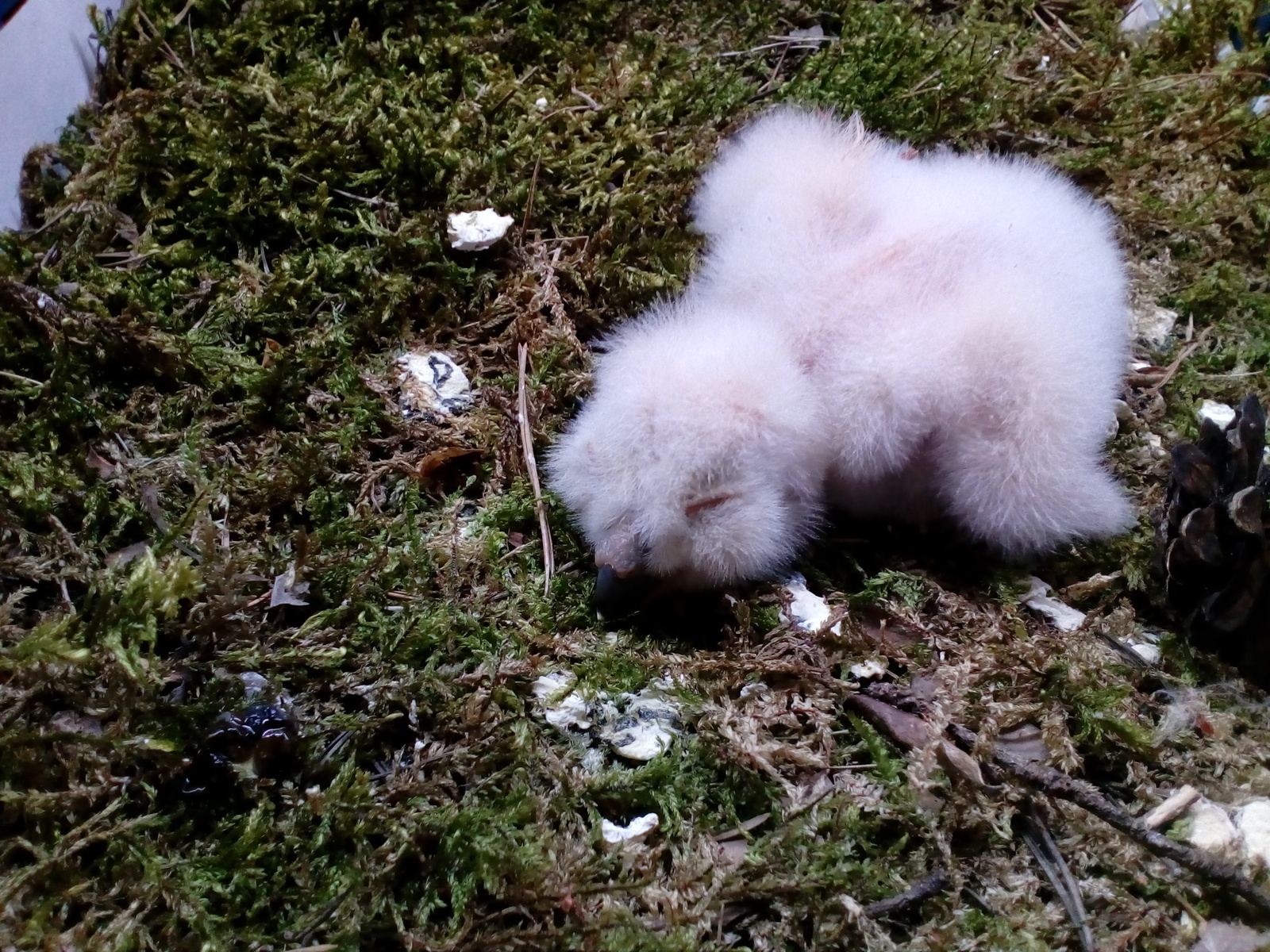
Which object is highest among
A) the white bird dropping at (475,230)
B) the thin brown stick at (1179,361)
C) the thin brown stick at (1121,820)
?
the white bird dropping at (475,230)

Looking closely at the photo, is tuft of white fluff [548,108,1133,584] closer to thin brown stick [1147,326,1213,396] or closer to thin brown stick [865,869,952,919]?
thin brown stick [1147,326,1213,396]

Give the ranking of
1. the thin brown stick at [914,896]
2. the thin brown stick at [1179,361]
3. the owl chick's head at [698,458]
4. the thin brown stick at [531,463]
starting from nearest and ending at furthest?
the thin brown stick at [914,896] < the owl chick's head at [698,458] < the thin brown stick at [531,463] < the thin brown stick at [1179,361]

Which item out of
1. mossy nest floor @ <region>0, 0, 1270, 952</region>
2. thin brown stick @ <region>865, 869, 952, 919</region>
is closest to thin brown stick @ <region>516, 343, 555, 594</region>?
mossy nest floor @ <region>0, 0, 1270, 952</region>

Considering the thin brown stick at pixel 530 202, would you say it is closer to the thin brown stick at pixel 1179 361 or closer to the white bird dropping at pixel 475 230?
the white bird dropping at pixel 475 230

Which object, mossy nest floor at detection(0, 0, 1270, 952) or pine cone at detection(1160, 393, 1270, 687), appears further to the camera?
pine cone at detection(1160, 393, 1270, 687)

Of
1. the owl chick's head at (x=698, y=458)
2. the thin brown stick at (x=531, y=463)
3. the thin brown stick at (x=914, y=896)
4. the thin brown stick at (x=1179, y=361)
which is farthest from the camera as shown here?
the thin brown stick at (x=1179, y=361)

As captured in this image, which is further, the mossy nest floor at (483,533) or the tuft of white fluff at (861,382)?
the tuft of white fluff at (861,382)

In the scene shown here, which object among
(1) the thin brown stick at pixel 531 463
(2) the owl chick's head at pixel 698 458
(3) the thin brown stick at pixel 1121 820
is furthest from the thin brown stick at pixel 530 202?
(3) the thin brown stick at pixel 1121 820
